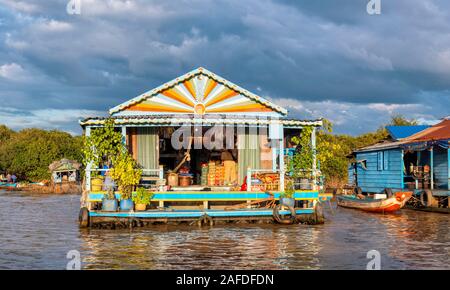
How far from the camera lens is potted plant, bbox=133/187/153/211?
18406 mm

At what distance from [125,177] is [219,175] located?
18.0 ft

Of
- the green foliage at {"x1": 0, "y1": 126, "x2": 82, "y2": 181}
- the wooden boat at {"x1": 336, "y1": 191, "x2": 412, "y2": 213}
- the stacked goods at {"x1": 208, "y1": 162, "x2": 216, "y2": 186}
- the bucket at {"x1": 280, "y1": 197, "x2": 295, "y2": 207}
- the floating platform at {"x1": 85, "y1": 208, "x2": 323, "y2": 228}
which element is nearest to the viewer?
the floating platform at {"x1": 85, "y1": 208, "x2": 323, "y2": 228}

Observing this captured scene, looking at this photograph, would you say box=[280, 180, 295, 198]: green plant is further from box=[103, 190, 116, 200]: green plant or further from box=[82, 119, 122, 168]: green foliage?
box=[82, 119, 122, 168]: green foliage

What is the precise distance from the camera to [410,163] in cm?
3166

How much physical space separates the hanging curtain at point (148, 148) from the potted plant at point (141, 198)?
2293 mm

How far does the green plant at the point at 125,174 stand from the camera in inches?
720

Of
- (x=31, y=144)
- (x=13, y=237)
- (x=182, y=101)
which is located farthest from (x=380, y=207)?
(x=31, y=144)

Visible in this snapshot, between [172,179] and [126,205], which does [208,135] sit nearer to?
[172,179]

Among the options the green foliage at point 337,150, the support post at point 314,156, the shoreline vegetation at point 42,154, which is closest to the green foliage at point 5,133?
the shoreline vegetation at point 42,154

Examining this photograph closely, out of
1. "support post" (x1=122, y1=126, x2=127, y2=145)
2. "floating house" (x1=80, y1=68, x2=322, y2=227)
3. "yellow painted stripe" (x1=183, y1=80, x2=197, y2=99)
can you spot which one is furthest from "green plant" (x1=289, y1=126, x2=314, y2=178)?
"support post" (x1=122, y1=126, x2=127, y2=145)

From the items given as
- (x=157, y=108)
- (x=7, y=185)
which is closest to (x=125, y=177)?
(x=157, y=108)

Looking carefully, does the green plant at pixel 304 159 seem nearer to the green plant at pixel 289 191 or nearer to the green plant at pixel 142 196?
the green plant at pixel 289 191

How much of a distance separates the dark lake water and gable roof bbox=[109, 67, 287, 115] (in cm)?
527

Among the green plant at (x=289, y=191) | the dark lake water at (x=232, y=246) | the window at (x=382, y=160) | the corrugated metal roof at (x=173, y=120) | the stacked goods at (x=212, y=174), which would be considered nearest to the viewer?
the dark lake water at (x=232, y=246)
